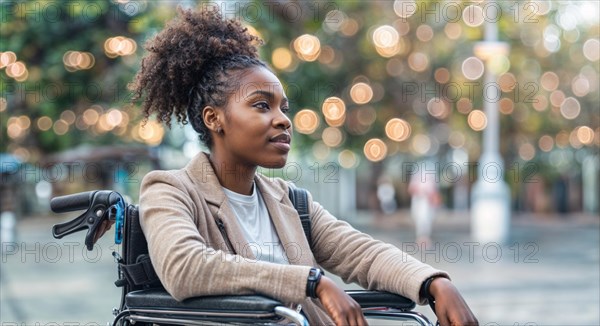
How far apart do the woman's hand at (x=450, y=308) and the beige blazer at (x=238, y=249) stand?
82 mm

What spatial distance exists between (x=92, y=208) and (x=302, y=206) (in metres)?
0.79

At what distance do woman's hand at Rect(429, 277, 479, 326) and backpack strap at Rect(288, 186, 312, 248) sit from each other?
0.61 metres

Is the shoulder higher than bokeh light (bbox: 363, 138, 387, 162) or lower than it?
higher

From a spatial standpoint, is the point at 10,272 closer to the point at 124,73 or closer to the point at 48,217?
the point at 124,73

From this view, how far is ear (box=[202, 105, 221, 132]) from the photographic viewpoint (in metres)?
2.81

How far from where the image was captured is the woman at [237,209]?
2.36 m

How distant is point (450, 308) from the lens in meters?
2.55

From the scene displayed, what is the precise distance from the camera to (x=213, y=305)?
2.35 m

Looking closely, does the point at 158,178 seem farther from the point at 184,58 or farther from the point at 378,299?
the point at 378,299

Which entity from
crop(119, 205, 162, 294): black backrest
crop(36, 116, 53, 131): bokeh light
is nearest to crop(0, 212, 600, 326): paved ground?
crop(36, 116, 53, 131): bokeh light

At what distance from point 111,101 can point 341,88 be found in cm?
788

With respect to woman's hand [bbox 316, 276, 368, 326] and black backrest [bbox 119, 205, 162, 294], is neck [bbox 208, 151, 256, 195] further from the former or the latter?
woman's hand [bbox 316, 276, 368, 326]

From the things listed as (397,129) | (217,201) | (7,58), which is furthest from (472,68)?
(217,201)

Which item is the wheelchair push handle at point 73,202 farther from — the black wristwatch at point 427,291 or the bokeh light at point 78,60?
the bokeh light at point 78,60
